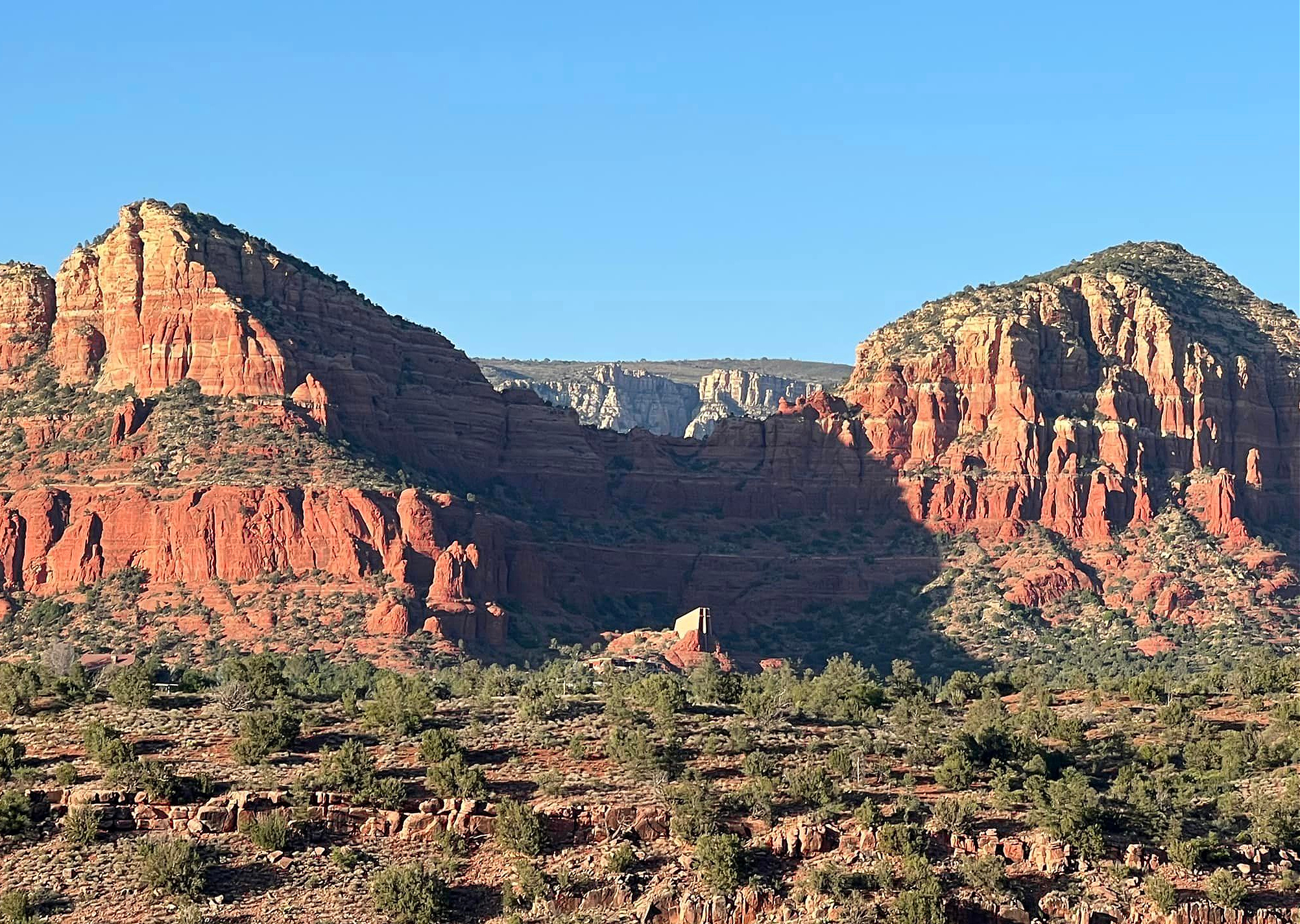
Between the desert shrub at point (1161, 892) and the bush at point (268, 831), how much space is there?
71.4ft

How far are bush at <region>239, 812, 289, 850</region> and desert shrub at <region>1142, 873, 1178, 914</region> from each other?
71.4 feet

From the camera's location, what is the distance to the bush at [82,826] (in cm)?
6431

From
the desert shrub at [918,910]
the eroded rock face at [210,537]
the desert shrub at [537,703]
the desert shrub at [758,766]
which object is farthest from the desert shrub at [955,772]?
the eroded rock face at [210,537]

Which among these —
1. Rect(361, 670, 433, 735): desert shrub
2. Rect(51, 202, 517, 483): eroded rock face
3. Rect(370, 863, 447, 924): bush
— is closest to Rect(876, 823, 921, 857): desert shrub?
Rect(370, 863, 447, 924): bush

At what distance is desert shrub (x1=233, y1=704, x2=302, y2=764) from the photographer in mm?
71250

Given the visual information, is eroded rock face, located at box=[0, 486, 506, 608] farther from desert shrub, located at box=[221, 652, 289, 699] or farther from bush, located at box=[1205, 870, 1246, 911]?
bush, located at box=[1205, 870, 1246, 911]

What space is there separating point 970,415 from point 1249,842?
406 ft

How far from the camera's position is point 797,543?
18850cm

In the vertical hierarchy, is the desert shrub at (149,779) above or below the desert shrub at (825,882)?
above

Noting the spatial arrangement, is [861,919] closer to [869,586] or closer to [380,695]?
[380,695]

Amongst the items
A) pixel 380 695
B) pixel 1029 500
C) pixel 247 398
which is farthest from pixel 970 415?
pixel 380 695

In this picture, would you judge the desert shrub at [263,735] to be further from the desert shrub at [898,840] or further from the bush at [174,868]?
the desert shrub at [898,840]

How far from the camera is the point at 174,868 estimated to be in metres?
62.3

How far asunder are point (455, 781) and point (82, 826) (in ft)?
32.6
